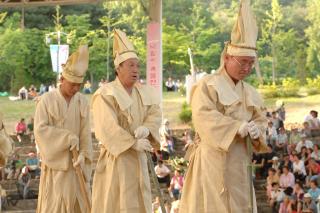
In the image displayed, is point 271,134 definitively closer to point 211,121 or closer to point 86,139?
point 86,139

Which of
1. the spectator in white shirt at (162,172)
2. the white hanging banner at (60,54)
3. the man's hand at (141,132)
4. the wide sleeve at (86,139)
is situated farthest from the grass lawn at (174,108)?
the man's hand at (141,132)

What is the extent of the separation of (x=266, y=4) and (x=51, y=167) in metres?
42.7

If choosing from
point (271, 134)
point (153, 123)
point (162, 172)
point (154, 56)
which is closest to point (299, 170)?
point (162, 172)

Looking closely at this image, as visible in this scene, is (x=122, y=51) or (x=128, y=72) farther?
(x=122, y=51)

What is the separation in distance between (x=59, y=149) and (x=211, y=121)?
2.77 m

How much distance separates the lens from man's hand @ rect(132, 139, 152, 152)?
30.7ft

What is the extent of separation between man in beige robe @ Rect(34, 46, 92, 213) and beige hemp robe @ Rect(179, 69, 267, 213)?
7.63ft

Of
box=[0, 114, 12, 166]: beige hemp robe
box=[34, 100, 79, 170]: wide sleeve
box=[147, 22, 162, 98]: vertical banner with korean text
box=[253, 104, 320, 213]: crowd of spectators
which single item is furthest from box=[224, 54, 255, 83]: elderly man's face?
box=[147, 22, 162, 98]: vertical banner with korean text

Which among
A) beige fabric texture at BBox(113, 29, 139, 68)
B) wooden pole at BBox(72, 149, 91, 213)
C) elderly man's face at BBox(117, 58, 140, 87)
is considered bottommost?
wooden pole at BBox(72, 149, 91, 213)

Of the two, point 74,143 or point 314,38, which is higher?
point 314,38

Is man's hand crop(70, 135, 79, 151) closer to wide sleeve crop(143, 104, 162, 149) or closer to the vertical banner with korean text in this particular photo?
wide sleeve crop(143, 104, 162, 149)

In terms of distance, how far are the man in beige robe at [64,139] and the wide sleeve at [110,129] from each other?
0.83 m

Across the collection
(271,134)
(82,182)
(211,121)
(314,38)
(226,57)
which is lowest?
(271,134)

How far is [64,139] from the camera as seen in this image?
34.8 ft
